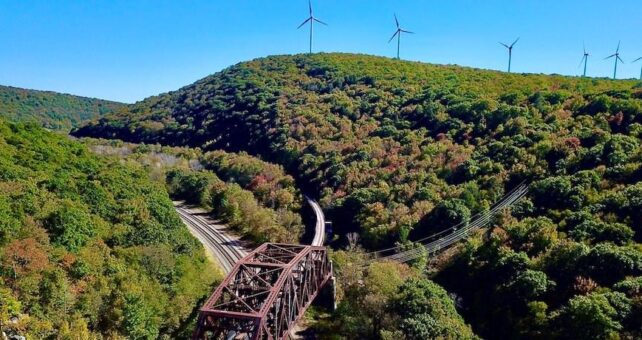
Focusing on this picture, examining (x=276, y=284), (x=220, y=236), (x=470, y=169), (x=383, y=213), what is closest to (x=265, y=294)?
(x=276, y=284)

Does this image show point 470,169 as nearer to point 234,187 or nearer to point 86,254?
point 234,187

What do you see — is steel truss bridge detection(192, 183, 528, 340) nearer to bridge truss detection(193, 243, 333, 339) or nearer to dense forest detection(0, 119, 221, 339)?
bridge truss detection(193, 243, 333, 339)

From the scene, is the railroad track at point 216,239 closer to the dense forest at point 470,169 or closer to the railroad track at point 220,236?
the railroad track at point 220,236

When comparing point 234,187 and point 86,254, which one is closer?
point 86,254

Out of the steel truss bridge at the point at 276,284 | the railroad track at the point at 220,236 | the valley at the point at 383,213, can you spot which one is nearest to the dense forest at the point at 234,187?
the valley at the point at 383,213

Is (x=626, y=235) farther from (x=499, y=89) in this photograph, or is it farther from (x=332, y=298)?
(x=499, y=89)

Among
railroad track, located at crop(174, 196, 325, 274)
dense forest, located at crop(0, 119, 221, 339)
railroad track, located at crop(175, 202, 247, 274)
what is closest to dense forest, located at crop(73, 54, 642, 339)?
railroad track, located at crop(174, 196, 325, 274)

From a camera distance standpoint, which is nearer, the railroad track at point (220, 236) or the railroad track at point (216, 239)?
the railroad track at point (216, 239)
